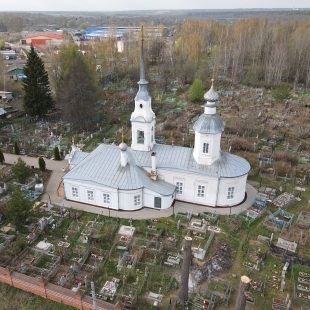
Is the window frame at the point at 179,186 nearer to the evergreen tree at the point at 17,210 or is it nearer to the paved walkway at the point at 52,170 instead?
the paved walkway at the point at 52,170

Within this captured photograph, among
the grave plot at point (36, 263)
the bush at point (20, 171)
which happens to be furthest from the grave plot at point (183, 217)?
the bush at point (20, 171)

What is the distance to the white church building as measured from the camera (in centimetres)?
2386

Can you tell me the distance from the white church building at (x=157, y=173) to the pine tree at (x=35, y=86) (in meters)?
20.5

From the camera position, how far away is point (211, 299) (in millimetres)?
16891

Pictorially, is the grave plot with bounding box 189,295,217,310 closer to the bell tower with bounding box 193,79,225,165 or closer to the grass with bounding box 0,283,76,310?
the grass with bounding box 0,283,76,310

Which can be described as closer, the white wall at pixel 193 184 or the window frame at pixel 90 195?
the white wall at pixel 193 184

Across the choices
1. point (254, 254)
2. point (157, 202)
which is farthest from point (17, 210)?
point (254, 254)

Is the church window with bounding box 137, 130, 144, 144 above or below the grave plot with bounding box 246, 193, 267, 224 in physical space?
above

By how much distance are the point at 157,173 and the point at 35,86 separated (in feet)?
84.1

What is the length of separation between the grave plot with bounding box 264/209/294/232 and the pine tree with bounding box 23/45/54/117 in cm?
3280

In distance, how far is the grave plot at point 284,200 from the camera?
82.7 feet

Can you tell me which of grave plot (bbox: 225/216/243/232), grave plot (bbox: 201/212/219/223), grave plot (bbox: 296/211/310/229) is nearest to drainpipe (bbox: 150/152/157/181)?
grave plot (bbox: 201/212/219/223)

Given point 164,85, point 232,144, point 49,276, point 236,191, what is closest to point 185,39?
point 164,85

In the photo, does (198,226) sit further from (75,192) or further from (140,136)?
(75,192)
